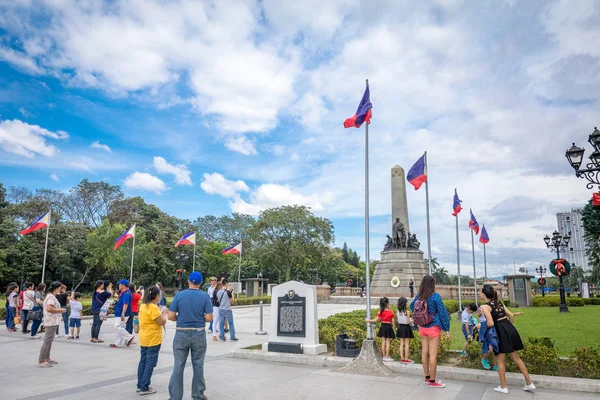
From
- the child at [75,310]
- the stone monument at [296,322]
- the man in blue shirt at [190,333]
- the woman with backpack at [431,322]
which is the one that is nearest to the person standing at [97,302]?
the child at [75,310]

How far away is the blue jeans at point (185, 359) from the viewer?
16.8 feet

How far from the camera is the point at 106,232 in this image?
4206cm

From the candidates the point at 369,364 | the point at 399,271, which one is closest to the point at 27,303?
the point at 369,364

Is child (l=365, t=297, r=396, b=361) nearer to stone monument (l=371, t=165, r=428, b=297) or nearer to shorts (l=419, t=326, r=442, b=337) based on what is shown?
shorts (l=419, t=326, r=442, b=337)

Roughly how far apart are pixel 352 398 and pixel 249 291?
99.8 feet

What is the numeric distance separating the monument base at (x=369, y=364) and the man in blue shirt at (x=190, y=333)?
Answer: 299 cm

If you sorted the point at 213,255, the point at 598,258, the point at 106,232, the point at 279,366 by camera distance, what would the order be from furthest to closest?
the point at 213,255 < the point at 106,232 < the point at 598,258 < the point at 279,366

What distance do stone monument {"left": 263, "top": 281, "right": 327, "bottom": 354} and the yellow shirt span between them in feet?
10.7

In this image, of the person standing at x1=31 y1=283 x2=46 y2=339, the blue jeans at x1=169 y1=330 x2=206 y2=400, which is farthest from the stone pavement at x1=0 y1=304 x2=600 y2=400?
the person standing at x1=31 y1=283 x2=46 y2=339

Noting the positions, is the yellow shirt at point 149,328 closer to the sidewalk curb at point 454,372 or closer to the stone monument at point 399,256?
the sidewalk curb at point 454,372

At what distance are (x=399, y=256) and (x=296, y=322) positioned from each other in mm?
24103

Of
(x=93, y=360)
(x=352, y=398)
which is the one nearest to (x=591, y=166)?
(x=352, y=398)

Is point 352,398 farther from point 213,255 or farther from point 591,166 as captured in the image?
point 213,255

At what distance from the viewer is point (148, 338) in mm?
6039
